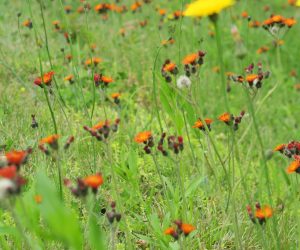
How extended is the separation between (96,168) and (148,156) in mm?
418

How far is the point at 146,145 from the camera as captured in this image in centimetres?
181

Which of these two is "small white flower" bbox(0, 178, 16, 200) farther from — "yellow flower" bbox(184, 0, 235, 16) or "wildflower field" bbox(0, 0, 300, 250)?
"yellow flower" bbox(184, 0, 235, 16)

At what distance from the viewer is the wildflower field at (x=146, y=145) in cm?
138

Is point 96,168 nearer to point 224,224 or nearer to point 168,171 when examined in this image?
point 168,171

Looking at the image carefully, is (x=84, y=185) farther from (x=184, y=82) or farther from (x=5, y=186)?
(x=184, y=82)

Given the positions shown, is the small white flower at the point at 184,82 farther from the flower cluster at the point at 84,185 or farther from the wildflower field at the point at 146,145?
the flower cluster at the point at 84,185

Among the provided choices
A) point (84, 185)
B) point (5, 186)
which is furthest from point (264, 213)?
point (5, 186)

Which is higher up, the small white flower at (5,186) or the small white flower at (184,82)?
the small white flower at (5,186)

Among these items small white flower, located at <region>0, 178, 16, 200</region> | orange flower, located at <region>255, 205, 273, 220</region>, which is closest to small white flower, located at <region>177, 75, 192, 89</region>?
orange flower, located at <region>255, 205, 273, 220</region>

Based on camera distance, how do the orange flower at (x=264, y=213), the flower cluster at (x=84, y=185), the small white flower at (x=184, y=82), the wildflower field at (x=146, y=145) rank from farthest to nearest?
the small white flower at (x=184, y=82) → the orange flower at (x=264, y=213) → the wildflower field at (x=146, y=145) → the flower cluster at (x=84, y=185)

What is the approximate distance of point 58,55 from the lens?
14.6 feet

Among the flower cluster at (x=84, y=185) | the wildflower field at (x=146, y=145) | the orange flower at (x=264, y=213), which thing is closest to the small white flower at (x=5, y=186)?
the wildflower field at (x=146, y=145)

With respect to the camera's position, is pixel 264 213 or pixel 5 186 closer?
pixel 5 186

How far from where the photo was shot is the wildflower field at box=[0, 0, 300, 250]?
1.38 meters
